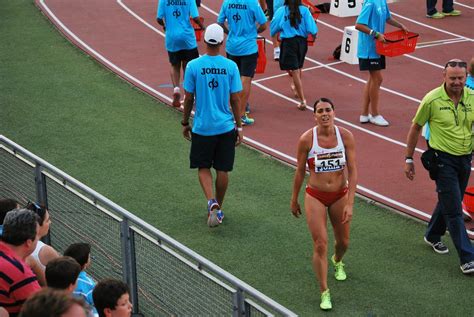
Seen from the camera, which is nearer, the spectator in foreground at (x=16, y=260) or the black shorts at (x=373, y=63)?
the spectator in foreground at (x=16, y=260)

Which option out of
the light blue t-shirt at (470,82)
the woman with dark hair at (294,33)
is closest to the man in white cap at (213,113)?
the light blue t-shirt at (470,82)

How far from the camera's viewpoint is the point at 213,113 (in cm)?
999

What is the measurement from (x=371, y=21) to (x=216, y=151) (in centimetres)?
408

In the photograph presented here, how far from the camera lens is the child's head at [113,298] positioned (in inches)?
233

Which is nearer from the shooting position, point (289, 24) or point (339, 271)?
point (339, 271)

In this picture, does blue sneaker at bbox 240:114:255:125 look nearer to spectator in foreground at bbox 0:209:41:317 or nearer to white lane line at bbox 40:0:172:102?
white lane line at bbox 40:0:172:102

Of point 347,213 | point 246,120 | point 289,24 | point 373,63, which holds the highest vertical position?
point 347,213

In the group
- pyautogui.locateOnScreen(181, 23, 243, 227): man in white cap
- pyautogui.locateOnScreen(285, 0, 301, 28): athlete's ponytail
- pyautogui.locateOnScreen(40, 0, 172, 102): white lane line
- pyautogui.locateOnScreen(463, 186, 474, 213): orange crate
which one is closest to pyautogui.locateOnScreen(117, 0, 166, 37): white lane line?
pyautogui.locateOnScreen(40, 0, 172, 102): white lane line

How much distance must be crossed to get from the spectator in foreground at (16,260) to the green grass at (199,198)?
118 inches

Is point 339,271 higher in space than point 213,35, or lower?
lower

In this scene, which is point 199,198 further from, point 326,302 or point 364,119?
point 364,119

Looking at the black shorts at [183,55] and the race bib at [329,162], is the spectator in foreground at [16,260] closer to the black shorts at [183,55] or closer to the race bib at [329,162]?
the race bib at [329,162]

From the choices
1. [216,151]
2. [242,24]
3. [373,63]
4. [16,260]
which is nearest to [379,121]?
[373,63]

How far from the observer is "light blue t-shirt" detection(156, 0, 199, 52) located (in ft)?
45.6
